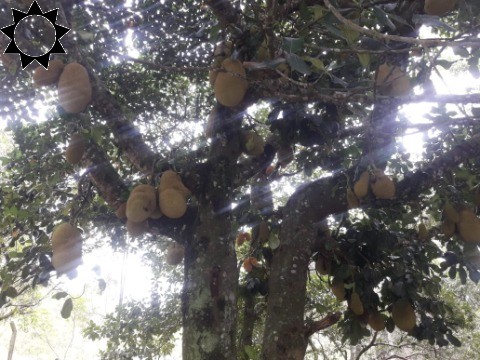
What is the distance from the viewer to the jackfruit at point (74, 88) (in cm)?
188

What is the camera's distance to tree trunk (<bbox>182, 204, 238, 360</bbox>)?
165 centimetres

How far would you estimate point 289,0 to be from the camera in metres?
1.68

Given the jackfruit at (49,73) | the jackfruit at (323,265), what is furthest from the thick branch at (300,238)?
the jackfruit at (49,73)

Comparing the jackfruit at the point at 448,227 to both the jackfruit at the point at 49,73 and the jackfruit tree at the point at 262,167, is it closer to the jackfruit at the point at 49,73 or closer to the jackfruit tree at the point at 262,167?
the jackfruit tree at the point at 262,167

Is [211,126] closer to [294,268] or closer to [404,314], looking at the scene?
[294,268]

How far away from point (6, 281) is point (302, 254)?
138cm

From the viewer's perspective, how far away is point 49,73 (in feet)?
6.37

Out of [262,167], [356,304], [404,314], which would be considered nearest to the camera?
[404,314]

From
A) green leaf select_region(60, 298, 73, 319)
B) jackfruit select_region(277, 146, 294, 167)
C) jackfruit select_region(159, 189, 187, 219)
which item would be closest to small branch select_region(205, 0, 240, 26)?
jackfruit select_region(159, 189, 187, 219)

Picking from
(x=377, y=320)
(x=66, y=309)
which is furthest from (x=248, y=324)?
(x=66, y=309)

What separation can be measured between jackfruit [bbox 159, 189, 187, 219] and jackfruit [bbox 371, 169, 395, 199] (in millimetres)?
928

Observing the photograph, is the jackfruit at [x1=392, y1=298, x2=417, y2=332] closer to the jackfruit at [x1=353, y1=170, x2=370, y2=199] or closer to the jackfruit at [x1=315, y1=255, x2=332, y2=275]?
the jackfruit at [x1=315, y1=255, x2=332, y2=275]

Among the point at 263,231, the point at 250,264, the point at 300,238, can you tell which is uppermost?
the point at 263,231

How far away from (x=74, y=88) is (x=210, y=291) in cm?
106
